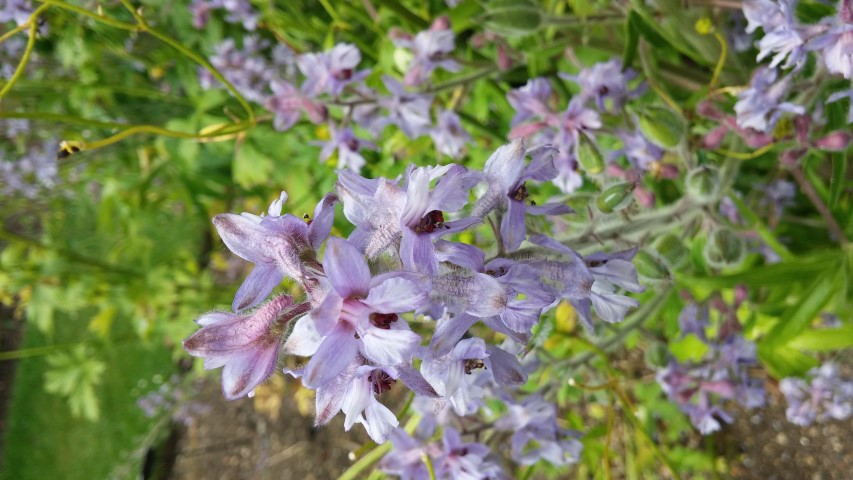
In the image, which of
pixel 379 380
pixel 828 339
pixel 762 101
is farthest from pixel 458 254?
pixel 828 339

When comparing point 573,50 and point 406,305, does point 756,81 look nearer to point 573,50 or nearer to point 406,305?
point 573,50

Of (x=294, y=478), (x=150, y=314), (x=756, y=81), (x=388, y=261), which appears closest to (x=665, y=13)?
(x=756, y=81)

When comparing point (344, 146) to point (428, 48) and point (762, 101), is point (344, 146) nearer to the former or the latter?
point (428, 48)

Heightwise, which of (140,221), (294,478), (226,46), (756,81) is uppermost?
(756,81)

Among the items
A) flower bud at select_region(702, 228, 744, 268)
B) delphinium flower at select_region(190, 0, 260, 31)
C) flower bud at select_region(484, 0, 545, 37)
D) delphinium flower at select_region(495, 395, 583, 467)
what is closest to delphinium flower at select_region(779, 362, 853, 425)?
flower bud at select_region(702, 228, 744, 268)

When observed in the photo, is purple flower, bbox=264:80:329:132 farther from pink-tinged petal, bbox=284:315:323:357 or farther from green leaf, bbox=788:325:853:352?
green leaf, bbox=788:325:853:352

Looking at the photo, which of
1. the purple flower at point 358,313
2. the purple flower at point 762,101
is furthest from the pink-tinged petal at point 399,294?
the purple flower at point 762,101
